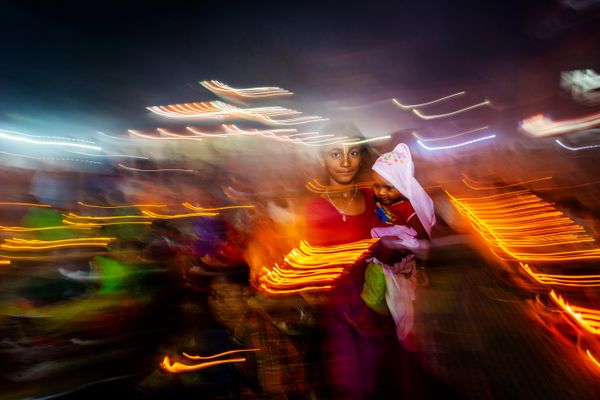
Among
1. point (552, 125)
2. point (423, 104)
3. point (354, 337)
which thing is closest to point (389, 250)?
point (354, 337)

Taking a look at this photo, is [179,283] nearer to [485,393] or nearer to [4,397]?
[4,397]

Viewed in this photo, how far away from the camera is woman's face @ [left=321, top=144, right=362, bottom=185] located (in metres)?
3.03

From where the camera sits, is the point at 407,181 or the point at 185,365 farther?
the point at 185,365

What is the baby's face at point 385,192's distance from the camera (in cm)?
273

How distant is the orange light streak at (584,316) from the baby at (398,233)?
2.04 meters

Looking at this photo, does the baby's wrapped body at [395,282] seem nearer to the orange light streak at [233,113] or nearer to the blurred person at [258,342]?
the blurred person at [258,342]

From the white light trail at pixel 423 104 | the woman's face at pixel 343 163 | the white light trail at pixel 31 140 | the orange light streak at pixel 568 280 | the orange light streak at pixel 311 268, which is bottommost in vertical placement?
the orange light streak at pixel 568 280

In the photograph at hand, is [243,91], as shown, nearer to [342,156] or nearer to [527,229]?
[342,156]

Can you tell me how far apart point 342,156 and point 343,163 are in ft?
0.20

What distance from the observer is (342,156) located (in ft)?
9.99

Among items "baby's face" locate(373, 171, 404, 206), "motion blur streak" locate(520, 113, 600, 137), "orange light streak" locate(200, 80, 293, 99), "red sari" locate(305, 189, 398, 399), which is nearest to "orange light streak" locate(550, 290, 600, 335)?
"red sari" locate(305, 189, 398, 399)

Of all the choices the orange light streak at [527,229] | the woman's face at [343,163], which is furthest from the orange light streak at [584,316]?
the woman's face at [343,163]

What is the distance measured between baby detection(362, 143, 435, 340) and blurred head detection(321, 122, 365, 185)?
1.03ft

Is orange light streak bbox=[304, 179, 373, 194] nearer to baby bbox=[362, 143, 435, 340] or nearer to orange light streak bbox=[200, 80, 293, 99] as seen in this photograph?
baby bbox=[362, 143, 435, 340]
